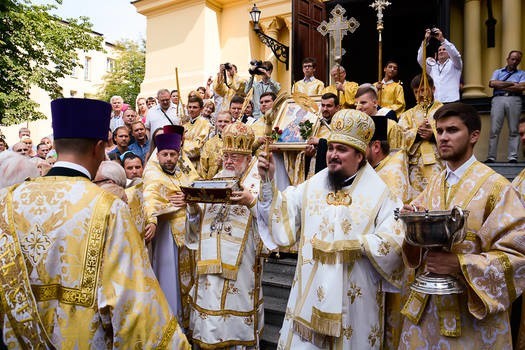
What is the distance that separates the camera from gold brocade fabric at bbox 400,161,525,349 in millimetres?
2559

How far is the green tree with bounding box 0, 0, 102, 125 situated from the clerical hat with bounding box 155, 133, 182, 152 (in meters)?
12.8

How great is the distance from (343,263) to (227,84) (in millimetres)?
7831

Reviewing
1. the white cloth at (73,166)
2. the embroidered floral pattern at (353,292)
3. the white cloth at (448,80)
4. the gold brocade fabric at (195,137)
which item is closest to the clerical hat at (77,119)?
the white cloth at (73,166)

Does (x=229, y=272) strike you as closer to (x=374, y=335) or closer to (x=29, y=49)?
(x=374, y=335)

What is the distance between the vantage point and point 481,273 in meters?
2.54

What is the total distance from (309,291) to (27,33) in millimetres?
17025

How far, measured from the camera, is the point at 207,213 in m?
4.54

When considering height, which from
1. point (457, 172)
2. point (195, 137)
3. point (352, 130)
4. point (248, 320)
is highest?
point (195, 137)

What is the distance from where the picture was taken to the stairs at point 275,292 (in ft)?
16.4

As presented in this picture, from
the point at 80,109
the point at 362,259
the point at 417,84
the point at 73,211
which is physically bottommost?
the point at 362,259

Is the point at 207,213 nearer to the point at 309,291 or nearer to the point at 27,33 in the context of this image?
the point at 309,291

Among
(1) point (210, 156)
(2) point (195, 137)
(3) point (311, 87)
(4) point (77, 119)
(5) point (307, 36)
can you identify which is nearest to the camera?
(4) point (77, 119)

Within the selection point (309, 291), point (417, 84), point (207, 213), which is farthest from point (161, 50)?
point (309, 291)

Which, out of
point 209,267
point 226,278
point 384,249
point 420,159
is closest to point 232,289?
point 226,278
